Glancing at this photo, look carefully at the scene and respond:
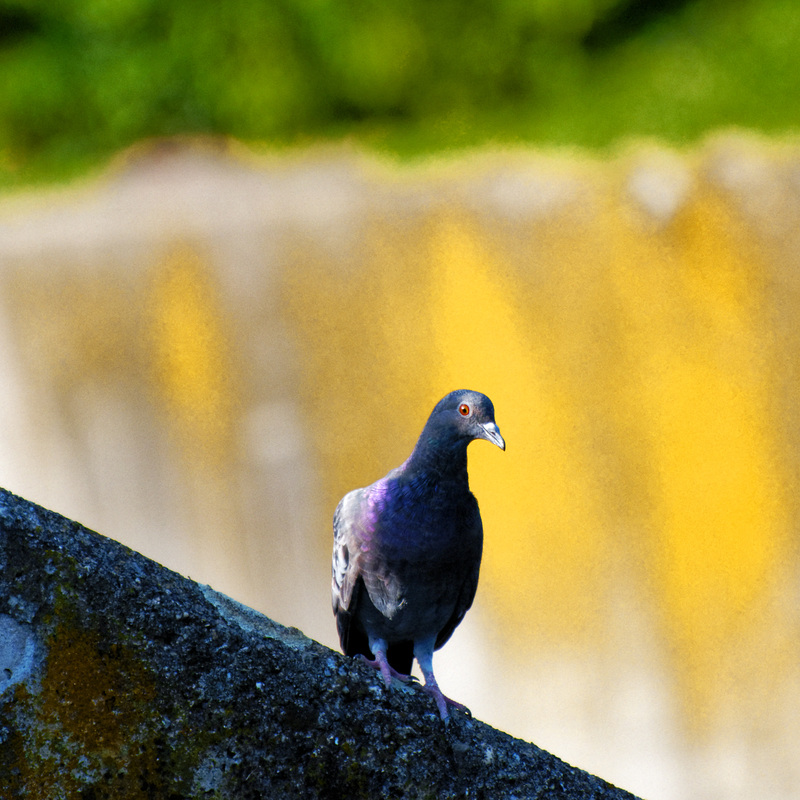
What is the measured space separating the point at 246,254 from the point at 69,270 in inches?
52.3

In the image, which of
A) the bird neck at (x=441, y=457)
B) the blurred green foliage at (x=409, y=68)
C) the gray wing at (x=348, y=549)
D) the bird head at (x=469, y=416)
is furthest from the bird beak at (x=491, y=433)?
the blurred green foliage at (x=409, y=68)

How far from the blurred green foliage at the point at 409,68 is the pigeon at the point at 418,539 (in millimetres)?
3993

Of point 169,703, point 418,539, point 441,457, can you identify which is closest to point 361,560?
point 418,539

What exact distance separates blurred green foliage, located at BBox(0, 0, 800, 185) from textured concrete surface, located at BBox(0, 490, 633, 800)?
5290 mm

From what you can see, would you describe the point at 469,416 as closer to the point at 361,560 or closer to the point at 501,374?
the point at 361,560

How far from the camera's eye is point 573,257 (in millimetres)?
6531

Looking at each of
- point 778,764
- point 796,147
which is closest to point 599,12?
point 796,147

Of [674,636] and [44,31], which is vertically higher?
[44,31]

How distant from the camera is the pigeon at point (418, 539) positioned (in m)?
2.86

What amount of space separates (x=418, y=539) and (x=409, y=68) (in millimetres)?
4206

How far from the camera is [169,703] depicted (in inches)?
55.4

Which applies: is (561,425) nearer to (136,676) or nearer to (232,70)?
(232,70)

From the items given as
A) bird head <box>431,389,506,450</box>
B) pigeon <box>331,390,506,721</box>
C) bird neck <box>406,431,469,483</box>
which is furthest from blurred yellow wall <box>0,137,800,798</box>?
bird head <box>431,389,506,450</box>

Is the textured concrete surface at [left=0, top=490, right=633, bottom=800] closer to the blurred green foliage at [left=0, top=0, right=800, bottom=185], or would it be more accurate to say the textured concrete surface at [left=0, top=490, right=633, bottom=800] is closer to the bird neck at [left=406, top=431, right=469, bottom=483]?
the bird neck at [left=406, top=431, right=469, bottom=483]
